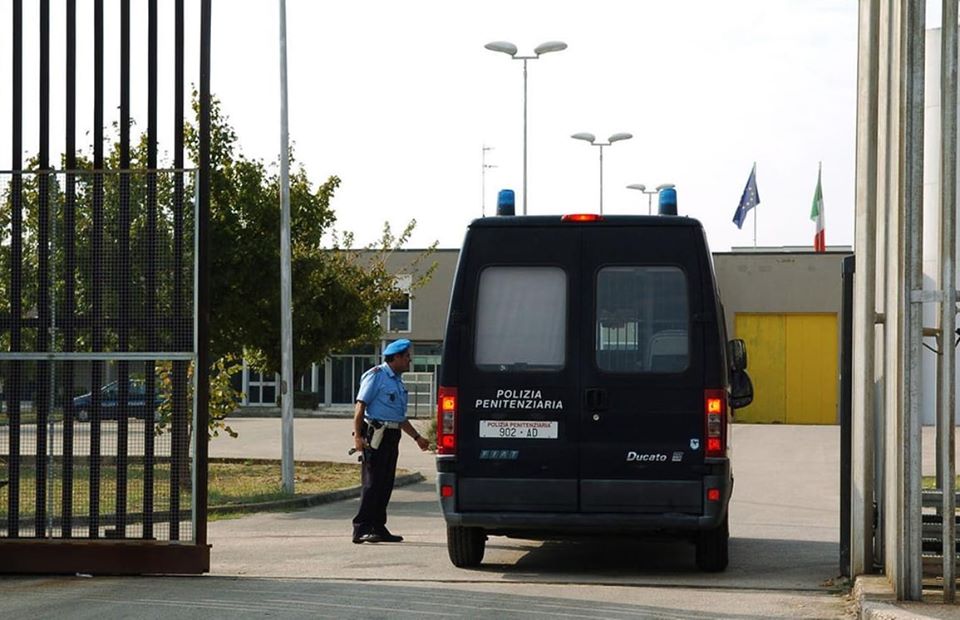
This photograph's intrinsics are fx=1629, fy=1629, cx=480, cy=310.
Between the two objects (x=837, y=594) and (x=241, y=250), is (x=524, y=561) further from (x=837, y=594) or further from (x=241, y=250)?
(x=241, y=250)

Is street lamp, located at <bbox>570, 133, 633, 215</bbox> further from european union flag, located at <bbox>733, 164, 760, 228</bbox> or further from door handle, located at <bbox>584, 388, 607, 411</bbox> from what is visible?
door handle, located at <bbox>584, 388, 607, 411</bbox>

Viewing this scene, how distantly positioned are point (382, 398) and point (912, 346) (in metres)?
5.75

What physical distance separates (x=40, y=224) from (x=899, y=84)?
5.92 m

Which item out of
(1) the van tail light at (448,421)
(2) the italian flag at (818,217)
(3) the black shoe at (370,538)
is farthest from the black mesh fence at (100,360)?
(2) the italian flag at (818,217)

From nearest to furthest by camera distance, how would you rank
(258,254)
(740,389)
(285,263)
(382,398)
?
(740,389), (382,398), (285,263), (258,254)

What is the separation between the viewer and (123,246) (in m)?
11.1

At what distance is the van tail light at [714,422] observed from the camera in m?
10.9

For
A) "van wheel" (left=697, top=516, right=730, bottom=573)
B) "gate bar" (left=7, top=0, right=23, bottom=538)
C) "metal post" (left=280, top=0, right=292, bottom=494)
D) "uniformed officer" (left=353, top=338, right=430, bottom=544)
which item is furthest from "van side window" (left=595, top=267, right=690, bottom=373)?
"metal post" (left=280, top=0, right=292, bottom=494)

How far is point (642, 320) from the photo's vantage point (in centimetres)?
1115

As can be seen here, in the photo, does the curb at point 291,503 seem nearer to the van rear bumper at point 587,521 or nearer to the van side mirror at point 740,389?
the van side mirror at point 740,389

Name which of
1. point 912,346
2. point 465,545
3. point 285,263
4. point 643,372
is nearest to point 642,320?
point 643,372

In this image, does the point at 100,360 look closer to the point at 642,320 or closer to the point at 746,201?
the point at 642,320

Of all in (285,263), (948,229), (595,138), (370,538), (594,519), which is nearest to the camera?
(948,229)

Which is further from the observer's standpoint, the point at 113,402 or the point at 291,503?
the point at 291,503
